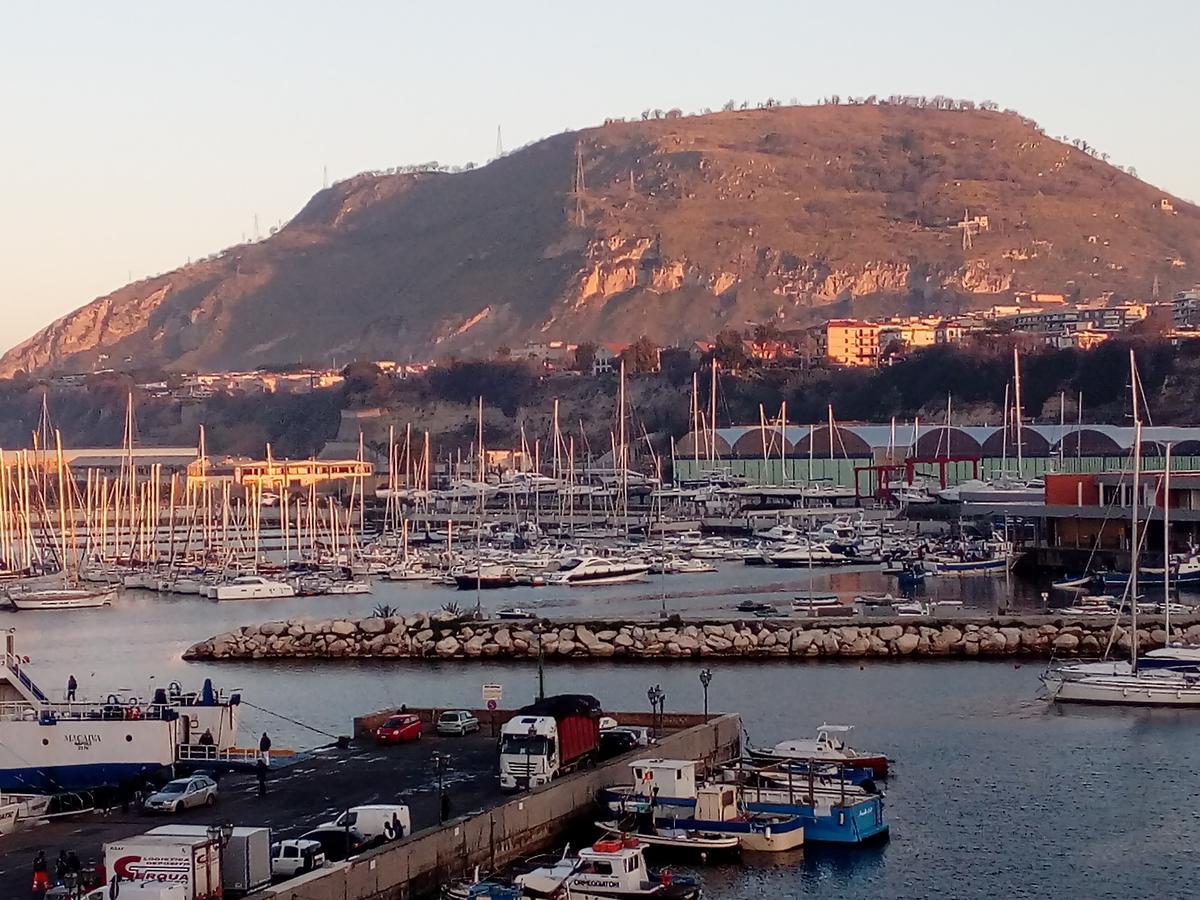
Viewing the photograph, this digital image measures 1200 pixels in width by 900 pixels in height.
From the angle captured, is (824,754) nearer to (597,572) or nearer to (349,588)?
(597,572)

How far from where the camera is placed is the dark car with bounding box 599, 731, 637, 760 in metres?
20.2

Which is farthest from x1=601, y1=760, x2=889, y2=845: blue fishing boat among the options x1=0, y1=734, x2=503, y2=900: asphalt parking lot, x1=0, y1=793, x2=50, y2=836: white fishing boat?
x1=0, y1=793, x2=50, y2=836: white fishing boat

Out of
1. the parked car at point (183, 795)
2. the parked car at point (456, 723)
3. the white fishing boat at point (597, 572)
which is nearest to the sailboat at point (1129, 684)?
the parked car at point (456, 723)

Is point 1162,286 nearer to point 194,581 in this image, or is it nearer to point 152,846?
point 194,581

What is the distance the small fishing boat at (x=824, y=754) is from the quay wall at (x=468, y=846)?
4.42 feet

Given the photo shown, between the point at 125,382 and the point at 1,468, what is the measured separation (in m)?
93.1

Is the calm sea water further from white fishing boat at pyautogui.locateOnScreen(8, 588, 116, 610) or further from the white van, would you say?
white fishing boat at pyautogui.locateOnScreen(8, 588, 116, 610)

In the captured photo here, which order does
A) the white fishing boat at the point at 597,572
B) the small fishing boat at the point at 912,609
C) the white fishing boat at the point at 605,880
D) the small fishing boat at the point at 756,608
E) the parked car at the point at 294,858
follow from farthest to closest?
the white fishing boat at the point at 597,572 < the small fishing boat at the point at 756,608 < the small fishing boat at the point at 912,609 < the white fishing boat at the point at 605,880 < the parked car at the point at 294,858

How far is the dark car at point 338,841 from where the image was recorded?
15281 millimetres

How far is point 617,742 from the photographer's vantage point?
66.7 ft

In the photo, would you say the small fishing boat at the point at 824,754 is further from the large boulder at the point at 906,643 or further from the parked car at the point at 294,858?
the large boulder at the point at 906,643

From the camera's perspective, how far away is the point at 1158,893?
17094 mm

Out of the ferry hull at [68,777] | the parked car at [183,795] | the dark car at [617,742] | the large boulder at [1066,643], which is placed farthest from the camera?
the large boulder at [1066,643]

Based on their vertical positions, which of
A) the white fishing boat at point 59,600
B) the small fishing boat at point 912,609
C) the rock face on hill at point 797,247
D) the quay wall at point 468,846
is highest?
the rock face on hill at point 797,247
